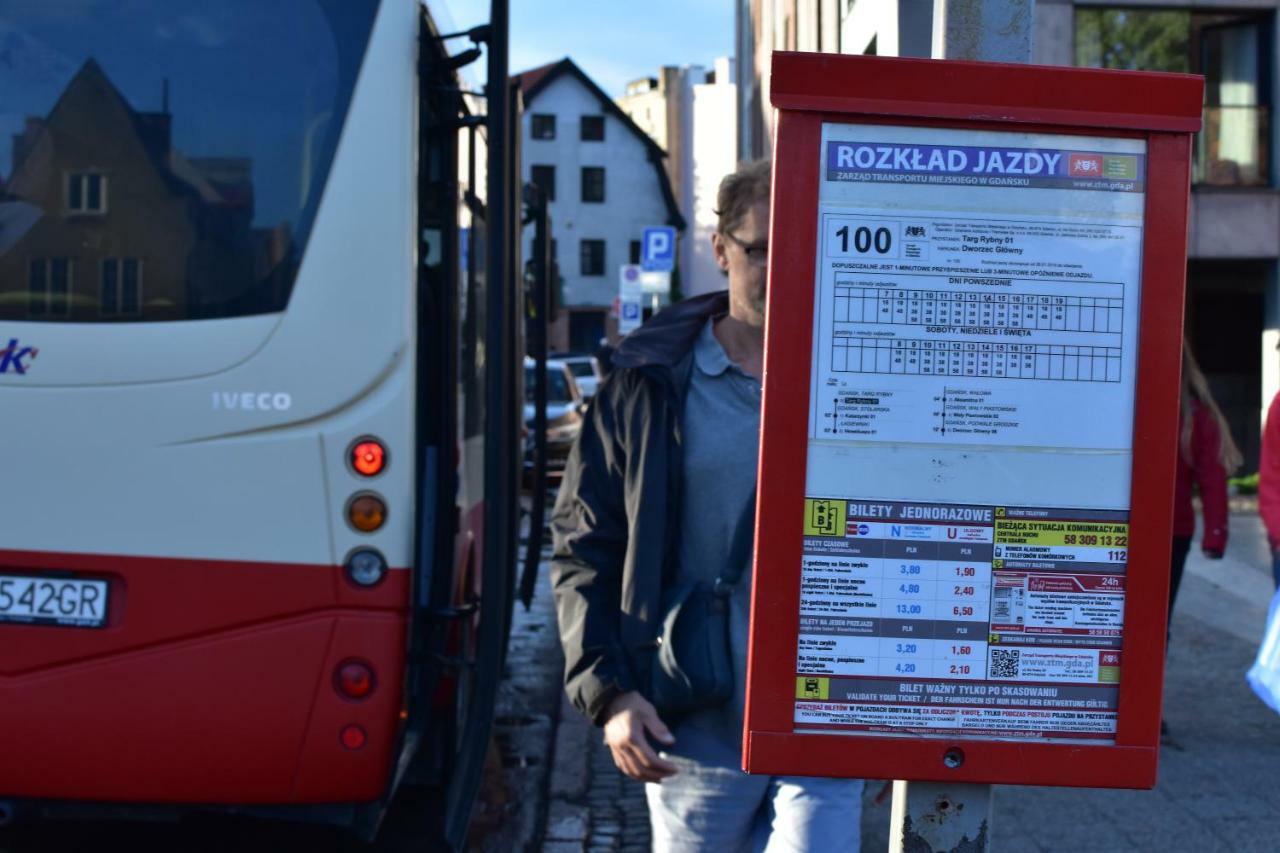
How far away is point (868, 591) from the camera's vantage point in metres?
2.24

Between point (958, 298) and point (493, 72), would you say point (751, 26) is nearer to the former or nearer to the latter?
point (493, 72)

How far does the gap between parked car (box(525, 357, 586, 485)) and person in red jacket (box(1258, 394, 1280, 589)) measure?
490 inches

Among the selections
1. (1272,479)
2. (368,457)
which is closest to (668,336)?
(368,457)

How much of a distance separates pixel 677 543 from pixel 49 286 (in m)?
2.37

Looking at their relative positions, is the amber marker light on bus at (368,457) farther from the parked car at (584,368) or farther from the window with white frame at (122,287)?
the parked car at (584,368)

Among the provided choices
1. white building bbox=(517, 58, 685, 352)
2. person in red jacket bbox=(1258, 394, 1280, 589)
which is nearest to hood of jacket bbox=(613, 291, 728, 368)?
person in red jacket bbox=(1258, 394, 1280, 589)

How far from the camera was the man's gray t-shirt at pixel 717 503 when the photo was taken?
2.93 metres

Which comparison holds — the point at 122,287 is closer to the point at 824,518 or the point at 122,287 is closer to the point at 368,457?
the point at 368,457

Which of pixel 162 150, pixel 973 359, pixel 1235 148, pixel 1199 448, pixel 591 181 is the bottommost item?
pixel 1199 448

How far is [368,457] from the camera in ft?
14.2

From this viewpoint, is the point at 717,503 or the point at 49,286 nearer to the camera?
the point at 717,503

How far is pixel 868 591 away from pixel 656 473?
2.39ft

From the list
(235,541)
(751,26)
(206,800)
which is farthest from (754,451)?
(751,26)

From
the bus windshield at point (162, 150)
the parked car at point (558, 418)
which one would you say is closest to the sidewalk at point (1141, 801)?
the bus windshield at point (162, 150)
